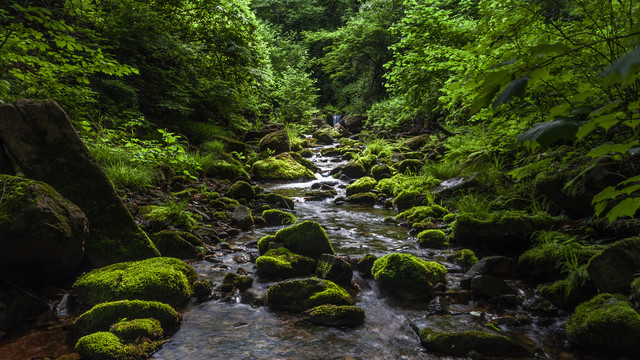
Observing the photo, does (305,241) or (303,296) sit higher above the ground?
(305,241)

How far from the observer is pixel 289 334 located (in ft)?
10.9

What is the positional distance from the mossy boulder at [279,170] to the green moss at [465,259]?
753 centimetres

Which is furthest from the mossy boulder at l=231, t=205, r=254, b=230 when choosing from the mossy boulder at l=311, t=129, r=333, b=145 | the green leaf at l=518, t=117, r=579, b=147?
the mossy boulder at l=311, t=129, r=333, b=145

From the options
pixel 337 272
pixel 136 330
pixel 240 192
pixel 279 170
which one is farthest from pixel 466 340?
pixel 279 170

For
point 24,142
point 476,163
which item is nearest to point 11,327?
point 24,142

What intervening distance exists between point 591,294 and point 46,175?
21.0ft

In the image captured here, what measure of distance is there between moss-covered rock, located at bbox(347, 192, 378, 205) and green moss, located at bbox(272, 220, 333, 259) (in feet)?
13.5

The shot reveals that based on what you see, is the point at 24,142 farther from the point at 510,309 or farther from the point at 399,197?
the point at 399,197

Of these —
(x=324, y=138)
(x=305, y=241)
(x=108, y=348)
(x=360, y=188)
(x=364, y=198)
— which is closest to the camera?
(x=108, y=348)

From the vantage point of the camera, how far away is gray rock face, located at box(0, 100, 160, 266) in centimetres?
375

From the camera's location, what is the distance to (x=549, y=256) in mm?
4328

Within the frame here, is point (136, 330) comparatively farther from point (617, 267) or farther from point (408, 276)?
point (617, 267)

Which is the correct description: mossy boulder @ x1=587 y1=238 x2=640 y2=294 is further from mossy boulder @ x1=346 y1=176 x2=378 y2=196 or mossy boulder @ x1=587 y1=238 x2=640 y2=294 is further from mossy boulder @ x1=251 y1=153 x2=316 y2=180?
mossy boulder @ x1=251 y1=153 x2=316 y2=180

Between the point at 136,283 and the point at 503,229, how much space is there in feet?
17.0
